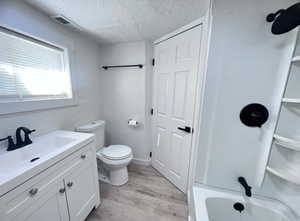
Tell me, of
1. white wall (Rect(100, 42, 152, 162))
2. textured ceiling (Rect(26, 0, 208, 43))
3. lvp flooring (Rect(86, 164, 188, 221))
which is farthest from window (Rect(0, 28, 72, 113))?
lvp flooring (Rect(86, 164, 188, 221))

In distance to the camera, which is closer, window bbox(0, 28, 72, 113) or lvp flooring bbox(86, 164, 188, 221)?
window bbox(0, 28, 72, 113)

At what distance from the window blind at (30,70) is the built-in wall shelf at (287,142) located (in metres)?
2.15

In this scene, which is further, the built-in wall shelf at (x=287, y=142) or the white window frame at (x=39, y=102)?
the white window frame at (x=39, y=102)

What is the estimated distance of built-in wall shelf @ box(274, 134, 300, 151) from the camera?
0.82 m

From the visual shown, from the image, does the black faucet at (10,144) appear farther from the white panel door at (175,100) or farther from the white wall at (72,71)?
the white panel door at (175,100)

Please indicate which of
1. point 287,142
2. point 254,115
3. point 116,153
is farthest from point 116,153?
point 287,142

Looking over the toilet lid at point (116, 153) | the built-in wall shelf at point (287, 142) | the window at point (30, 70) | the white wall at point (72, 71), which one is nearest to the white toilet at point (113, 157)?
the toilet lid at point (116, 153)

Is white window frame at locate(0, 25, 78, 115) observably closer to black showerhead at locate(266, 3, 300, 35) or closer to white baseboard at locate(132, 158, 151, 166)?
white baseboard at locate(132, 158, 151, 166)

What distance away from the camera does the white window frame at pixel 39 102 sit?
3.41 feet

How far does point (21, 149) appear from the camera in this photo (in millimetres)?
1051

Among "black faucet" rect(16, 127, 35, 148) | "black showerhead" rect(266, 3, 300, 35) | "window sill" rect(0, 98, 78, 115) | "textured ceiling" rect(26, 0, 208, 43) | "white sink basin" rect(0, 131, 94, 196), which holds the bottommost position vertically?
"white sink basin" rect(0, 131, 94, 196)

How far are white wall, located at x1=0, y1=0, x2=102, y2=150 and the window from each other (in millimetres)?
97

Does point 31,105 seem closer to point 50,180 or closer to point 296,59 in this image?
point 50,180

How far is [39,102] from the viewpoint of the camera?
1.26m
